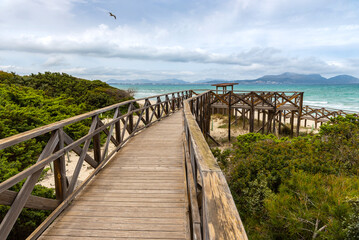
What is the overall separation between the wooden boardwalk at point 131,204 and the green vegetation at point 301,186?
165 cm

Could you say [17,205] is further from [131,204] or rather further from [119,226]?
[131,204]

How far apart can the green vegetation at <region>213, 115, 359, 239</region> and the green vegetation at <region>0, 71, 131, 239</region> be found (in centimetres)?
375

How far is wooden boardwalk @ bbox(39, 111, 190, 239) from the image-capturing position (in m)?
2.51

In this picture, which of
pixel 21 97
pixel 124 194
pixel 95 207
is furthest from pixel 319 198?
pixel 21 97

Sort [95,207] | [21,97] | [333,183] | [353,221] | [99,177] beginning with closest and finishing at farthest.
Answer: [353,221]
[95,207]
[333,183]
[99,177]
[21,97]

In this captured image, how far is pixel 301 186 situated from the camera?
3.83m

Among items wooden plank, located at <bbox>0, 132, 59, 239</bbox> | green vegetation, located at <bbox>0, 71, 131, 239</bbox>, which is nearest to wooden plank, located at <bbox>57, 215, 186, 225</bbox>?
wooden plank, located at <bbox>0, 132, 59, 239</bbox>

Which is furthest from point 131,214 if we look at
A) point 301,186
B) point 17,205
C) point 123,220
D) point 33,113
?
point 33,113

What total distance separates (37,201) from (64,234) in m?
0.46

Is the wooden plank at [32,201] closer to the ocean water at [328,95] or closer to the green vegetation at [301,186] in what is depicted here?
the green vegetation at [301,186]

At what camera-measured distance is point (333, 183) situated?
370cm

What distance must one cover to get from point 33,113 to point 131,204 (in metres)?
5.80

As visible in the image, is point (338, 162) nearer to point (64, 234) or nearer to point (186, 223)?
point (186, 223)

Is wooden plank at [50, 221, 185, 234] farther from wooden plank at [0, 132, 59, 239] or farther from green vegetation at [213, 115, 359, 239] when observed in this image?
green vegetation at [213, 115, 359, 239]
